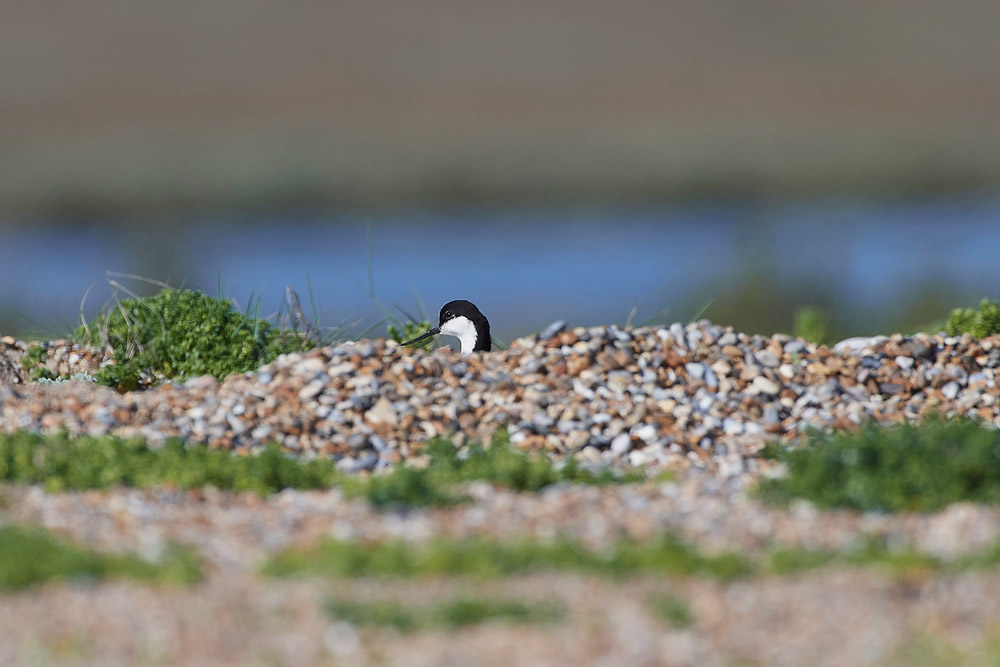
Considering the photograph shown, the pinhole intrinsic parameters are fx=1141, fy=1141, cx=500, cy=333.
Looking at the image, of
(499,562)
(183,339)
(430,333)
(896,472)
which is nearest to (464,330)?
(430,333)

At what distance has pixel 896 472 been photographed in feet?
19.2

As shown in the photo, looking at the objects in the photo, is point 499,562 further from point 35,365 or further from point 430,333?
point 35,365

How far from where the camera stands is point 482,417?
7.91 meters

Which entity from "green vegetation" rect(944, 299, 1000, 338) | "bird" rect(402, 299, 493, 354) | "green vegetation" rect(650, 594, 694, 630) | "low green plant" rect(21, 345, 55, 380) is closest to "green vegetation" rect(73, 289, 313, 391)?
"low green plant" rect(21, 345, 55, 380)

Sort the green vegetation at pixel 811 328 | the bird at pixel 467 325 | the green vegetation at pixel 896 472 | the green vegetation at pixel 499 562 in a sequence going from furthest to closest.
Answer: the green vegetation at pixel 811 328, the bird at pixel 467 325, the green vegetation at pixel 896 472, the green vegetation at pixel 499 562

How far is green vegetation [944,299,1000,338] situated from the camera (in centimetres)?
1068

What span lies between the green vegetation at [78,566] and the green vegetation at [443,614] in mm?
816

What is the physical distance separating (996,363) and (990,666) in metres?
6.18

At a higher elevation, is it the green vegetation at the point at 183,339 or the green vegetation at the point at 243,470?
the green vegetation at the point at 183,339

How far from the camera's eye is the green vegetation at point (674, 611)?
415cm

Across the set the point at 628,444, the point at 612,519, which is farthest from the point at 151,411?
the point at 612,519

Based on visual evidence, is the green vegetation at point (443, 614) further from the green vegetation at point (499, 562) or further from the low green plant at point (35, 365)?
the low green plant at point (35, 365)

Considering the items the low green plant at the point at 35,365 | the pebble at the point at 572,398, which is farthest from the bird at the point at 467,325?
the low green plant at the point at 35,365

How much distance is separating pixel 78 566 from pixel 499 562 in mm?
1763
